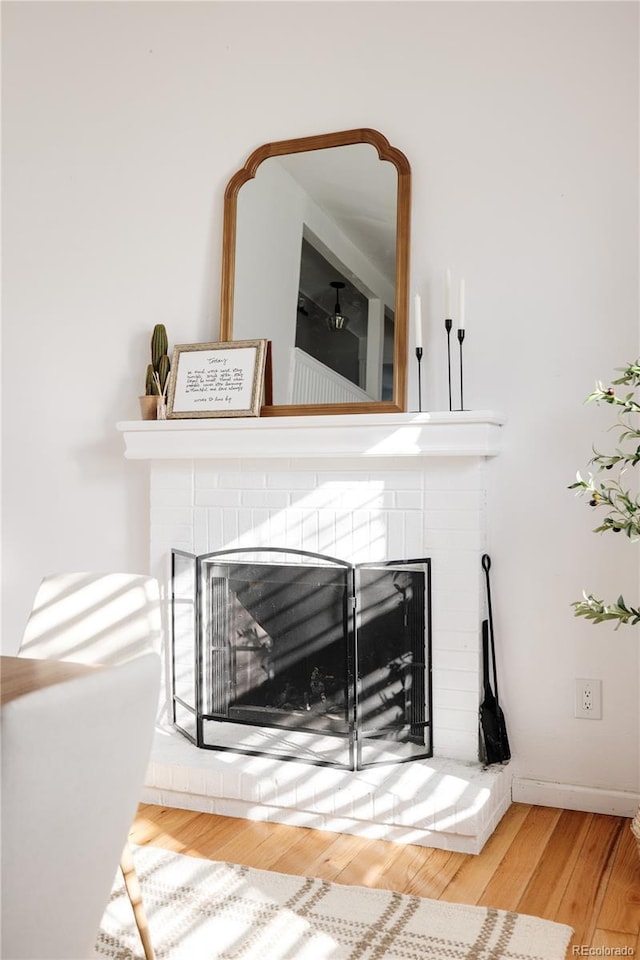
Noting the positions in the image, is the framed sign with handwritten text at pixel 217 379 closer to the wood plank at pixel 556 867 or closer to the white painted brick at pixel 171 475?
the white painted brick at pixel 171 475

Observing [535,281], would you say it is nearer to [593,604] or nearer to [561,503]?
[561,503]

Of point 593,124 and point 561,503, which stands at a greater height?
point 593,124

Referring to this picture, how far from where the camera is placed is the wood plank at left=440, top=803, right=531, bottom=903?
2014 millimetres

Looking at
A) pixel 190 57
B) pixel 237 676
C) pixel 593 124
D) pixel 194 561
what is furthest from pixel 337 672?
pixel 190 57

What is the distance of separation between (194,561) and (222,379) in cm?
63

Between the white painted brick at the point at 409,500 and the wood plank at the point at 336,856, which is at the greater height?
the white painted brick at the point at 409,500

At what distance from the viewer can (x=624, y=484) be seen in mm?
2518

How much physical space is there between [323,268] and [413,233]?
317 mm

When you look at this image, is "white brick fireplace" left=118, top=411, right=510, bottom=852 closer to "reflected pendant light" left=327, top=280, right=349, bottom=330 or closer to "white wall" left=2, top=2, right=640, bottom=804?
"white wall" left=2, top=2, right=640, bottom=804

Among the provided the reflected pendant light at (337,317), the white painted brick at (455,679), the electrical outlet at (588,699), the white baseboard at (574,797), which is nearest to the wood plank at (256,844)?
the white painted brick at (455,679)

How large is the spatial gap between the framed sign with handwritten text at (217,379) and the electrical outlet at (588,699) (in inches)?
52.9

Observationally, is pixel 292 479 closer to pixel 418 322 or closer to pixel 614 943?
pixel 418 322

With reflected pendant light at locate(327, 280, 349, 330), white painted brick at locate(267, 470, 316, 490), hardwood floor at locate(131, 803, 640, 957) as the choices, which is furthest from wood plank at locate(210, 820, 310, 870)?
reflected pendant light at locate(327, 280, 349, 330)

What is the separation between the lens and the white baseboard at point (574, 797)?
2.49m
